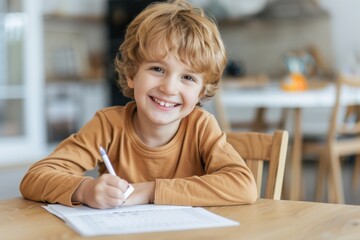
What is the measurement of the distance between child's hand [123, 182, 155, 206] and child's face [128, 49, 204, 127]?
0.66 ft

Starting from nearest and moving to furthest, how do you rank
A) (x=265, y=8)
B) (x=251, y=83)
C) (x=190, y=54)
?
(x=190, y=54), (x=251, y=83), (x=265, y=8)

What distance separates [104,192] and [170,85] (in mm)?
289

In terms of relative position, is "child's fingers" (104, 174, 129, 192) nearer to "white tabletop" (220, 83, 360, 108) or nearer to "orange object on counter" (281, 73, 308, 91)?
"white tabletop" (220, 83, 360, 108)

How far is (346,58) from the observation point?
18.4 ft

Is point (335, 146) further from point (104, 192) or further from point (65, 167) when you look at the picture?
point (104, 192)

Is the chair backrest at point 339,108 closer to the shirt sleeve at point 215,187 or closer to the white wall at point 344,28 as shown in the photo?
the white wall at point 344,28

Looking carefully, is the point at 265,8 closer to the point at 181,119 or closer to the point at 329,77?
the point at 329,77

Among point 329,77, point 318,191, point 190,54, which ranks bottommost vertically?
point 318,191

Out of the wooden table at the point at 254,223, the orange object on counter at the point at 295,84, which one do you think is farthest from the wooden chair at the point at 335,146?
the wooden table at the point at 254,223

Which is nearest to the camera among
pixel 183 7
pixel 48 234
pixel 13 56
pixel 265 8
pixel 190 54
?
pixel 48 234

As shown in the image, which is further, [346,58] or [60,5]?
[60,5]

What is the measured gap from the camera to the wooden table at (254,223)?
878mm

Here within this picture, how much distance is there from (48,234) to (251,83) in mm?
3092

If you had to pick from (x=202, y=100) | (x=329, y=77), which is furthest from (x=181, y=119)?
(x=329, y=77)
